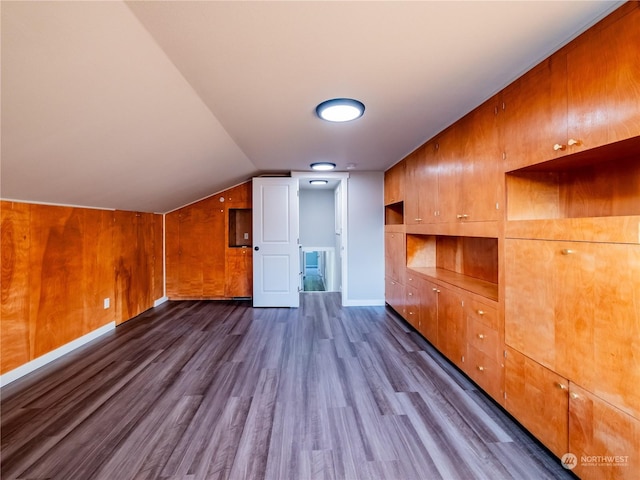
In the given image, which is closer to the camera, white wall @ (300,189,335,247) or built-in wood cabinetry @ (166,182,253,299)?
built-in wood cabinetry @ (166,182,253,299)

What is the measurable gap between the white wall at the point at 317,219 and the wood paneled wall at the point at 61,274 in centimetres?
373

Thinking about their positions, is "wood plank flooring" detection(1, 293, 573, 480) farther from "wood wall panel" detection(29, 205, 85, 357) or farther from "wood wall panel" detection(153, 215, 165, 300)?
"wood wall panel" detection(153, 215, 165, 300)

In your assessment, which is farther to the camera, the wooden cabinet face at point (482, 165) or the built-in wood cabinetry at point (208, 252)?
the built-in wood cabinetry at point (208, 252)

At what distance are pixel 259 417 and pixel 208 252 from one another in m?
3.87

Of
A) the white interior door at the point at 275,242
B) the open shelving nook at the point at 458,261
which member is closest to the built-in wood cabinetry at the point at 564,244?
the open shelving nook at the point at 458,261

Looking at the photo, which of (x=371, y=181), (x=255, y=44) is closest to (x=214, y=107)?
(x=255, y=44)

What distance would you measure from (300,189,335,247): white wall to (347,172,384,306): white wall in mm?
2493

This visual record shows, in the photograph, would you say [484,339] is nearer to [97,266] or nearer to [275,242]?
[275,242]

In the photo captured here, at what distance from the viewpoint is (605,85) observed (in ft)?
4.24

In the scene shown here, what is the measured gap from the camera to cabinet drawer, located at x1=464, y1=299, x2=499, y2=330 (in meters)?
2.06

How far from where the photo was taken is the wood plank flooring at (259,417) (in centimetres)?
156

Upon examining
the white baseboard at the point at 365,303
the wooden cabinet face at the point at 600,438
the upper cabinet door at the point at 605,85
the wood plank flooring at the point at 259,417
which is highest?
the upper cabinet door at the point at 605,85

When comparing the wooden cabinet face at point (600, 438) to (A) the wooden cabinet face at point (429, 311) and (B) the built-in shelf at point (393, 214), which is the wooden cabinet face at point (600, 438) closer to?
(A) the wooden cabinet face at point (429, 311)

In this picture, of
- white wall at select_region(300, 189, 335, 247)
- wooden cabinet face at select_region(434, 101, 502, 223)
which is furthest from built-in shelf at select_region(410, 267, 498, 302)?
white wall at select_region(300, 189, 335, 247)
